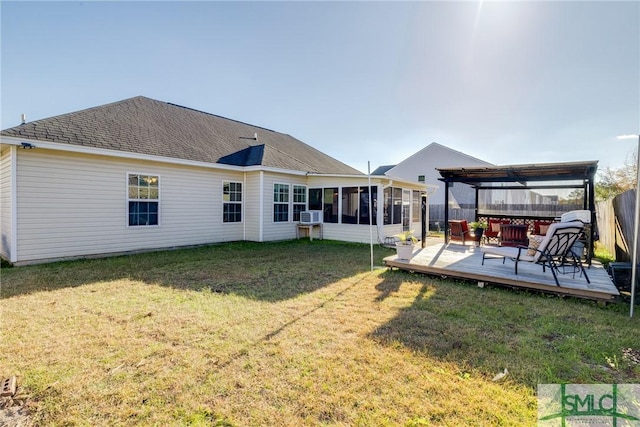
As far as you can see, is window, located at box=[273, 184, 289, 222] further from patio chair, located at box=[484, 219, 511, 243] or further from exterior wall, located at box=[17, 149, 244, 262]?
patio chair, located at box=[484, 219, 511, 243]

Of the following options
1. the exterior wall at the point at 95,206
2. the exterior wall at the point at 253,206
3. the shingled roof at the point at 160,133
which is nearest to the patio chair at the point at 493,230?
the shingled roof at the point at 160,133

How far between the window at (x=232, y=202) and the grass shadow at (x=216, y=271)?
6.19ft

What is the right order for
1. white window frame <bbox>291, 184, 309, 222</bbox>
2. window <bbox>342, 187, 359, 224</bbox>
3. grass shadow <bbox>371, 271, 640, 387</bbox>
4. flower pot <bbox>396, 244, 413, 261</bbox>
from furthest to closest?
white window frame <bbox>291, 184, 309, 222</bbox> → window <bbox>342, 187, 359, 224</bbox> → flower pot <bbox>396, 244, 413, 261</bbox> → grass shadow <bbox>371, 271, 640, 387</bbox>

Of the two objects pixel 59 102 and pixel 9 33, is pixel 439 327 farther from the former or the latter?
pixel 59 102

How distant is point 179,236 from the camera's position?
31.6ft

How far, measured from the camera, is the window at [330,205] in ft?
39.2

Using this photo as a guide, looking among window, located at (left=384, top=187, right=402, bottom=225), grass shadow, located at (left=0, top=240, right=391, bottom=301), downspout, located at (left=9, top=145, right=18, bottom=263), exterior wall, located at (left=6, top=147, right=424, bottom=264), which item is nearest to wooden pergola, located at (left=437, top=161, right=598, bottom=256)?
window, located at (left=384, top=187, right=402, bottom=225)

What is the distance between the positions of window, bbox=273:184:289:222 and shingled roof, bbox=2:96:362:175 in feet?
2.94

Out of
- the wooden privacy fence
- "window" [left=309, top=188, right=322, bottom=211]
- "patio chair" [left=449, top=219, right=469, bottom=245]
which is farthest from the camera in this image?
"window" [left=309, top=188, right=322, bottom=211]

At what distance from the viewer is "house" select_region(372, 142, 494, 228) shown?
67.0ft

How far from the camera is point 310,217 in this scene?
12.0m

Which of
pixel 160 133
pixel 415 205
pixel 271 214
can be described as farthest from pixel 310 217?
pixel 160 133

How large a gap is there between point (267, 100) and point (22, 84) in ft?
27.9

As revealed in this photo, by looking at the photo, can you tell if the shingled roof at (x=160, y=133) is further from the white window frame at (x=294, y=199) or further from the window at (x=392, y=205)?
the window at (x=392, y=205)
